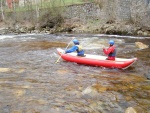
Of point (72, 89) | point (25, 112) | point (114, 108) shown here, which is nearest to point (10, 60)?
point (72, 89)

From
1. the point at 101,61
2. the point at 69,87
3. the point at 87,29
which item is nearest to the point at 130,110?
the point at 69,87

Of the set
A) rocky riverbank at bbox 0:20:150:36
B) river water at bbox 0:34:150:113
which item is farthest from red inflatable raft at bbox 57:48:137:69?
rocky riverbank at bbox 0:20:150:36

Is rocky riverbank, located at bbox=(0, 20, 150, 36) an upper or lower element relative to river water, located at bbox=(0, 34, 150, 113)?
upper

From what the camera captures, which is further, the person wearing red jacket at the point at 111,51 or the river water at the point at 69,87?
the person wearing red jacket at the point at 111,51

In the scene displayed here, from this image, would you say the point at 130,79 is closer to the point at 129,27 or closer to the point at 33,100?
the point at 33,100

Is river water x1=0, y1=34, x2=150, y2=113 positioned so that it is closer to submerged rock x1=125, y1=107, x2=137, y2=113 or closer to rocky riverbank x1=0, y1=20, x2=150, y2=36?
submerged rock x1=125, y1=107, x2=137, y2=113

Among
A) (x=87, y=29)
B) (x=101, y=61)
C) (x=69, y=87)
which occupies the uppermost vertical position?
(x=87, y=29)

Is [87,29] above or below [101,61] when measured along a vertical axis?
above

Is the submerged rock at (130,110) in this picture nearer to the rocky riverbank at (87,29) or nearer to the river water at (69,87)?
the river water at (69,87)

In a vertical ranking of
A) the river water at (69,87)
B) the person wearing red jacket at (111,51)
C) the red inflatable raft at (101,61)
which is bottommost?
the river water at (69,87)

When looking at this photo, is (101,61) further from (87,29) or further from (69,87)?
(87,29)

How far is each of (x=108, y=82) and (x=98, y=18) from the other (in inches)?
695

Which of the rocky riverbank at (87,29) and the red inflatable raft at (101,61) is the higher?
the rocky riverbank at (87,29)

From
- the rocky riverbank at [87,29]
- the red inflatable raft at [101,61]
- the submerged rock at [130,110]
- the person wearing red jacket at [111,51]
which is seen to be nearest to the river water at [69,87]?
the submerged rock at [130,110]
